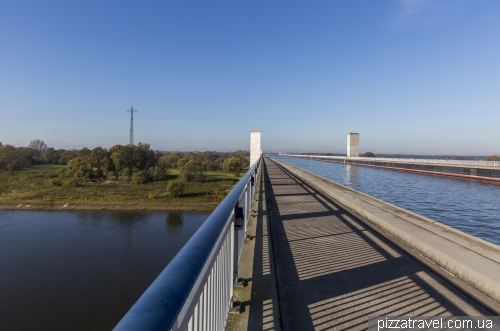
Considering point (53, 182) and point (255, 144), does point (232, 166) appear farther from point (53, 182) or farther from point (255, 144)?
point (255, 144)

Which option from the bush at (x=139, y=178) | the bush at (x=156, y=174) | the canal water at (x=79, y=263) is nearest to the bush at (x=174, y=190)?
the canal water at (x=79, y=263)

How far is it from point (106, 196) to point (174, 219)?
1970 centimetres

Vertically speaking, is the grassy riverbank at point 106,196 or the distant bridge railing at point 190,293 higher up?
the distant bridge railing at point 190,293

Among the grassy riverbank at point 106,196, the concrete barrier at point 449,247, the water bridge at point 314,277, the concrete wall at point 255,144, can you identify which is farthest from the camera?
the grassy riverbank at point 106,196

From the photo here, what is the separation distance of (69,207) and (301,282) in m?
57.0

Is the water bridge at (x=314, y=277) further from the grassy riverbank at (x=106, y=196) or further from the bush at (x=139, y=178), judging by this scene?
the bush at (x=139, y=178)

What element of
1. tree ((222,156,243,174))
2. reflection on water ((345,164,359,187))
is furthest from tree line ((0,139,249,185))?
reflection on water ((345,164,359,187))

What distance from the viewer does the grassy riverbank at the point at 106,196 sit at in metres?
51.2

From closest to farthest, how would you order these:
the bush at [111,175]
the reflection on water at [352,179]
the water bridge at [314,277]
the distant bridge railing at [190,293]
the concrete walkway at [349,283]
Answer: the distant bridge railing at [190,293] < the water bridge at [314,277] < the concrete walkway at [349,283] < the reflection on water at [352,179] < the bush at [111,175]

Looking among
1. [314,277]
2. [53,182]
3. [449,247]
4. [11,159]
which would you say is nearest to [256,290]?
[314,277]

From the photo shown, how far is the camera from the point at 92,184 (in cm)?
6762

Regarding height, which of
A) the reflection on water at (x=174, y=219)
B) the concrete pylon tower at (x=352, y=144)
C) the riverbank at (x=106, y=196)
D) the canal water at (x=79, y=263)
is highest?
the concrete pylon tower at (x=352, y=144)

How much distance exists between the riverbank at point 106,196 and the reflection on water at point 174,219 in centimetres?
222

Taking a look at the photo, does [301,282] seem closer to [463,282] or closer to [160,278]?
[463,282]
